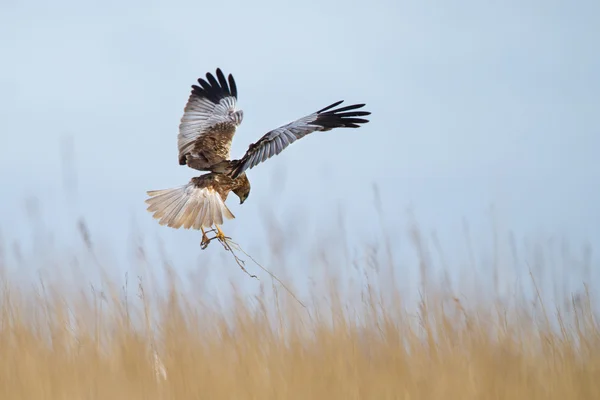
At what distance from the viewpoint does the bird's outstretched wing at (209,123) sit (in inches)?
217

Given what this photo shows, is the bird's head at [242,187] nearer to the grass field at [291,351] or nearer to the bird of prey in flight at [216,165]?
the bird of prey in flight at [216,165]

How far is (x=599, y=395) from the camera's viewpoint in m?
3.42

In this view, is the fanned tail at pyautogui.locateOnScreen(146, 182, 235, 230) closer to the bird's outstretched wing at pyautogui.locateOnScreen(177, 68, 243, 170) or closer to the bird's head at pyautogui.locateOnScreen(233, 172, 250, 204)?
the bird's head at pyautogui.locateOnScreen(233, 172, 250, 204)

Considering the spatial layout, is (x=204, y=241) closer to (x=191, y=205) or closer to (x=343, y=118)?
(x=191, y=205)

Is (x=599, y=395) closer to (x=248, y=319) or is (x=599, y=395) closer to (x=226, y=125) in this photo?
(x=248, y=319)

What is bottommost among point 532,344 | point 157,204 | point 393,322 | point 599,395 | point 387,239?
point 599,395

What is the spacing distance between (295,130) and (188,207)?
84cm

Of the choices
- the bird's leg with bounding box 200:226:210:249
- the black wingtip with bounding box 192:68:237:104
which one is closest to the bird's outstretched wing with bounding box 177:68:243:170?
the black wingtip with bounding box 192:68:237:104

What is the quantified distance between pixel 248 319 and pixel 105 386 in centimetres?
78

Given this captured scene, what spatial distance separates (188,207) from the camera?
462cm

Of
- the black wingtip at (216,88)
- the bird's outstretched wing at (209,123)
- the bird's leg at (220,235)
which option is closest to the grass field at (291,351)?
the bird's leg at (220,235)

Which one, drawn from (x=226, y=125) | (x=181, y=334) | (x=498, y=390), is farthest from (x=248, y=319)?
(x=226, y=125)

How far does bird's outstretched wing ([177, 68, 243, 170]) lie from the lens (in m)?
5.52

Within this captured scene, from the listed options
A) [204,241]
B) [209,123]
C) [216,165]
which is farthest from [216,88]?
[204,241]
